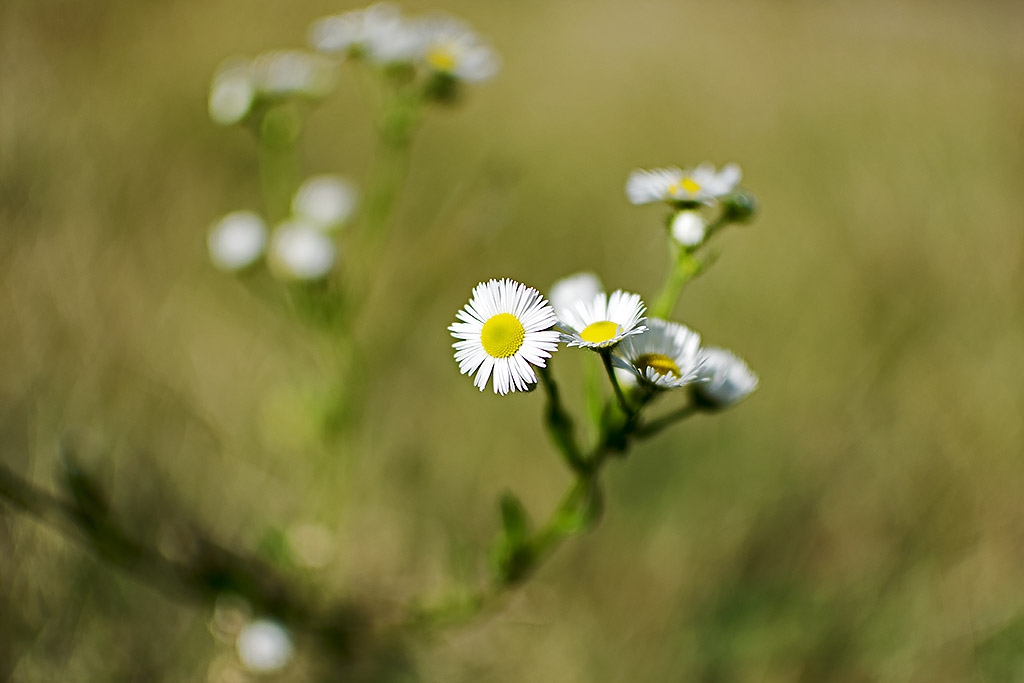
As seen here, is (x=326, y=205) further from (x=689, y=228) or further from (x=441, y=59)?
(x=689, y=228)

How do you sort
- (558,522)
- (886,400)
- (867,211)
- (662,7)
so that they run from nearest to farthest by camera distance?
1. (558,522)
2. (886,400)
3. (867,211)
4. (662,7)

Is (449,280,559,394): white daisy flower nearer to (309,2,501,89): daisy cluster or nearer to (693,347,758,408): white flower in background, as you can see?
(693,347,758,408): white flower in background

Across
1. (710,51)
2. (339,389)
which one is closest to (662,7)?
(710,51)

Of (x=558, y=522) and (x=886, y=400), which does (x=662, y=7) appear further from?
(x=558, y=522)

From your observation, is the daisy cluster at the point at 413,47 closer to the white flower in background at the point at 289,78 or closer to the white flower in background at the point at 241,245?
the white flower in background at the point at 289,78

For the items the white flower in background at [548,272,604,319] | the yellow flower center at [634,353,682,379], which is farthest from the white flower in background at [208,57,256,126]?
the yellow flower center at [634,353,682,379]

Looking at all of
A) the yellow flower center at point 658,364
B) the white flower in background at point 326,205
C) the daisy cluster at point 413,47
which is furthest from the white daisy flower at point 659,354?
the white flower in background at point 326,205
